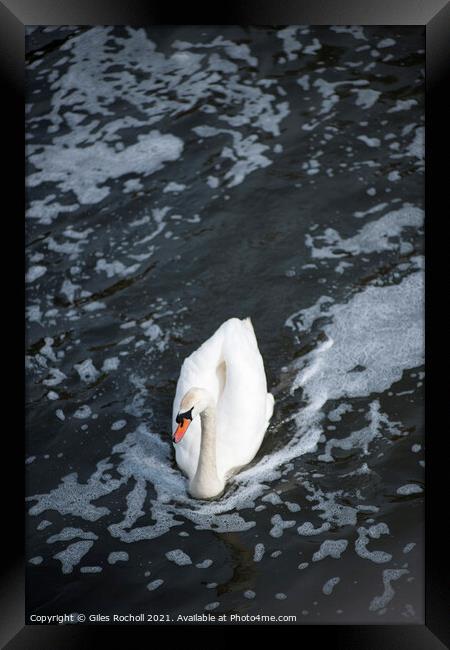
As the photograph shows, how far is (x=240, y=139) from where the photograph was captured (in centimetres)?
446

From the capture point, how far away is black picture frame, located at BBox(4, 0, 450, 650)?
2.96 meters

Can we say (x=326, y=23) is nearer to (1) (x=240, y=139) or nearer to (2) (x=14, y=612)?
(1) (x=240, y=139)

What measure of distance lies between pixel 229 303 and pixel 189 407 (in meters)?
1.12

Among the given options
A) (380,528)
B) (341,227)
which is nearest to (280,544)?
(380,528)

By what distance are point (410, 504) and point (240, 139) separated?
2.26 metres

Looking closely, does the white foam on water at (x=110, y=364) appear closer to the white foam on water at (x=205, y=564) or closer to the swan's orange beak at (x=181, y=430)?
the swan's orange beak at (x=181, y=430)

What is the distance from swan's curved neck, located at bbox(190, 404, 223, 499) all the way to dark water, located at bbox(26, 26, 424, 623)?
80 millimetres

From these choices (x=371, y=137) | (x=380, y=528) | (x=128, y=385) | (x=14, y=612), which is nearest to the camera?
(x=14, y=612)

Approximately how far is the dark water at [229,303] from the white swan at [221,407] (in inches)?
4.2

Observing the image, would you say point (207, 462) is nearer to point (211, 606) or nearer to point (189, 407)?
point (189, 407)

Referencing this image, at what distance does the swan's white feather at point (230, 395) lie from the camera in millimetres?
3508

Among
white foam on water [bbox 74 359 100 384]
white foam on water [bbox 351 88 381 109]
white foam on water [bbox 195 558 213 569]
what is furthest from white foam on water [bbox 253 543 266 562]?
white foam on water [bbox 351 88 381 109]

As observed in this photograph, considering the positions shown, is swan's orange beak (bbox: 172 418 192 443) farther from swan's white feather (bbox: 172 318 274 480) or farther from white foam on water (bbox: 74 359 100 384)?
white foam on water (bbox: 74 359 100 384)

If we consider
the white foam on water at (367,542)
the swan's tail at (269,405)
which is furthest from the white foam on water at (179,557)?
the swan's tail at (269,405)
